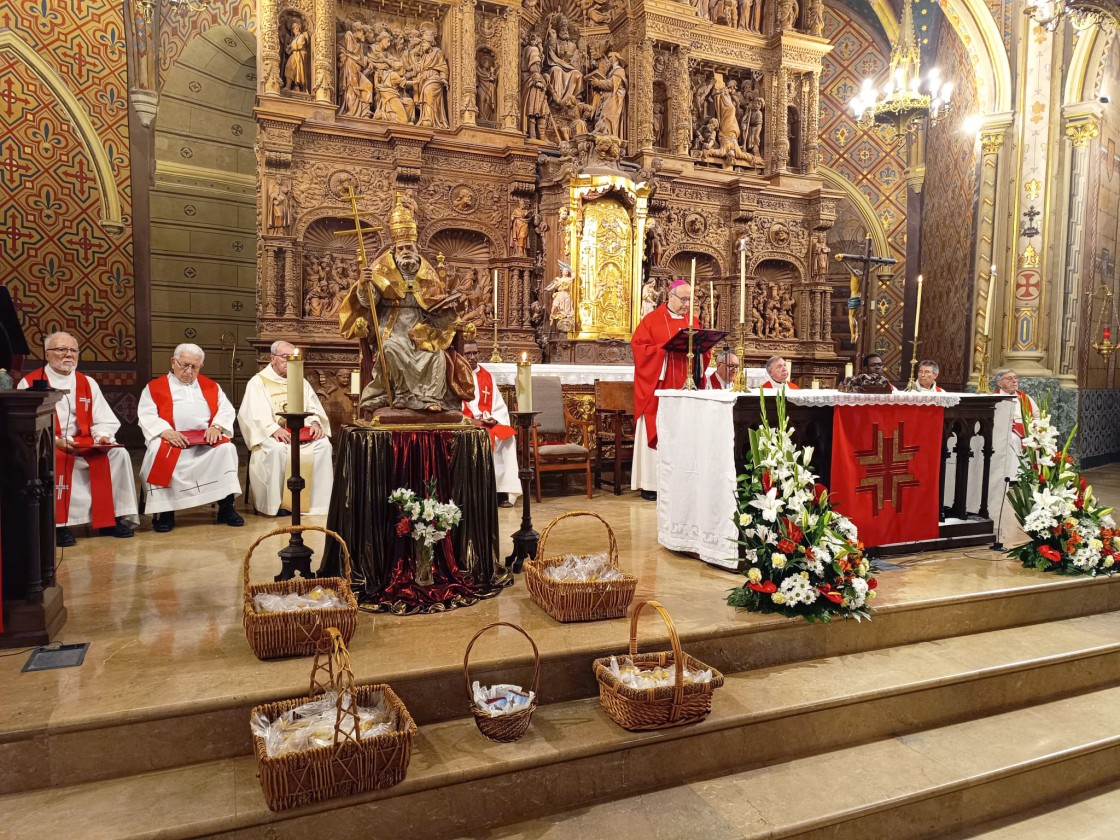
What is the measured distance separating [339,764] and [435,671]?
638mm

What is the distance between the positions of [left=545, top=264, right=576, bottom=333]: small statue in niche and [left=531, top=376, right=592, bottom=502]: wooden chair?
1867mm

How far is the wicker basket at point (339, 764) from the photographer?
2.34 m

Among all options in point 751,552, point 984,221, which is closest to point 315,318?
point 751,552

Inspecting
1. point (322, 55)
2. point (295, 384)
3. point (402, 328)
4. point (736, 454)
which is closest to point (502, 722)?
point (295, 384)

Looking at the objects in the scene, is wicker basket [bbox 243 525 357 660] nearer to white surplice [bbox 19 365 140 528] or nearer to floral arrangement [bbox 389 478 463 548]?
floral arrangement [bbox 389 478 463 548]

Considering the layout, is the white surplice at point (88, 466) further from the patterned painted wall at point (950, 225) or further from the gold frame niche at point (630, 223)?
the patterned painted wall at point (950, 225)

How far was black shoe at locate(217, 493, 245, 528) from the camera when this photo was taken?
5.90 meters

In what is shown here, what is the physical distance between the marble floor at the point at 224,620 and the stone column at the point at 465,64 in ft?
19.6

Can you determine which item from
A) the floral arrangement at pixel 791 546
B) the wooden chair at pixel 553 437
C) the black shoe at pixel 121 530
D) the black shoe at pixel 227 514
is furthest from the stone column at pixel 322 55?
the floral arrangement at pixel 791 546

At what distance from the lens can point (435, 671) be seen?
302 centimetres

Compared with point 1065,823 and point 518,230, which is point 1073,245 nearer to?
point 518,230

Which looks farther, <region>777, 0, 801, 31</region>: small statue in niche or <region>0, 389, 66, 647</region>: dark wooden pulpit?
<region>777, 0, 801, 31</region>: small statue in niche

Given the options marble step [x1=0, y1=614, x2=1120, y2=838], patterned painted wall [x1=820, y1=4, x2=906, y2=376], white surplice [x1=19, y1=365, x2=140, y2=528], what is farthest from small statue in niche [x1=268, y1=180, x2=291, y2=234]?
patterned painted wall [x1=820, y1=4, x2=906, y2=376]

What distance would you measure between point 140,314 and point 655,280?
6649 millimetres
